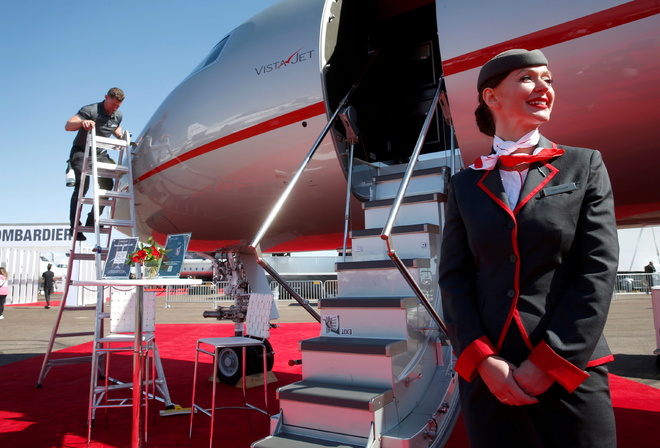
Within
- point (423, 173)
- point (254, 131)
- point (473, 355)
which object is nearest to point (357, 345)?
point (473, 355)

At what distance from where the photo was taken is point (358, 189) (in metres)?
4.08

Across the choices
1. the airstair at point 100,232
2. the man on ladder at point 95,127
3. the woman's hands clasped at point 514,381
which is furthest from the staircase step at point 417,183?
the man on ladder at point 95,127

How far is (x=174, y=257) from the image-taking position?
314 centimetres

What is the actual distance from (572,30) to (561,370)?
2.32 meters

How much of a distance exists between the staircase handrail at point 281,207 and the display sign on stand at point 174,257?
47 centimetres

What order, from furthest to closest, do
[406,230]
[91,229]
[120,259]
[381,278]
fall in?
[91,229] < [120,259] < [406,230] < [381,278]

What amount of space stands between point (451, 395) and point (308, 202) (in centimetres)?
220

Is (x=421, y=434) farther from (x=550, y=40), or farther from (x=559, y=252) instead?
(x=550, y=40)

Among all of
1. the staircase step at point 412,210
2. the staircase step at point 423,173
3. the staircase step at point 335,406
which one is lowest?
the staircase step at point 335,406

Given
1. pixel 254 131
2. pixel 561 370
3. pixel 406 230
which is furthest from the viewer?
pixel 254 131

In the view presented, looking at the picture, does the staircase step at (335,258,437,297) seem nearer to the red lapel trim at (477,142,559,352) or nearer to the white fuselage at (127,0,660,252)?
the white fuselage at (127,0,660,252)

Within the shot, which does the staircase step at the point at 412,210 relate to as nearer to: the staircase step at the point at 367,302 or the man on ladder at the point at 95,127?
the staircase step at the point at 367,302

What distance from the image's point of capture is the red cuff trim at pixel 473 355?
118cm

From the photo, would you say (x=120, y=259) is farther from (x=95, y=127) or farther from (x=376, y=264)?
(x=95, y=127)
